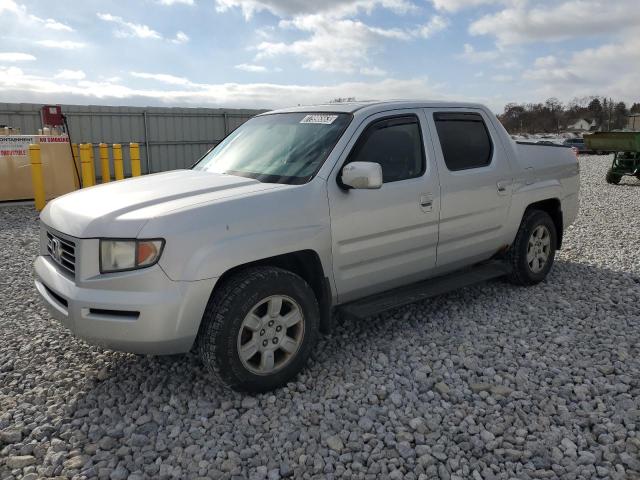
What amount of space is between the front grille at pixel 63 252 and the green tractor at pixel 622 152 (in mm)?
16330

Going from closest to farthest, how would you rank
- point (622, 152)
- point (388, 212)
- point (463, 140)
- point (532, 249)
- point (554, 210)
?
point (388, 212)
point (463, 140)
point (532, 249)
point (554, 210)
point (622, 152)

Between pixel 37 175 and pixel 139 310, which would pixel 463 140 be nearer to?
pixel 139 310

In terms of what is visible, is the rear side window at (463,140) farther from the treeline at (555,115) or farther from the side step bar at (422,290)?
the treeline at (555,115)

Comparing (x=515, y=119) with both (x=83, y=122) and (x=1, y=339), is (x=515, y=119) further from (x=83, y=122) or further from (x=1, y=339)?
(x=1, y=339)

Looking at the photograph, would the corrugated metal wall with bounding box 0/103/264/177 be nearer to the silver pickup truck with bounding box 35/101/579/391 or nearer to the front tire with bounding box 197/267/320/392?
the silver pickup truck with bounding box 35/101/579/391

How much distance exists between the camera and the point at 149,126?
1773 centimetres

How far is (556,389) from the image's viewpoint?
3.37 m

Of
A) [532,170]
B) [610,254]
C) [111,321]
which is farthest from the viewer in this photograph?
[610,254]

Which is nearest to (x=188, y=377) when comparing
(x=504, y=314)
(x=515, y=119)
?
(x=504, y=314)

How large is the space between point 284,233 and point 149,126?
52.4 ft

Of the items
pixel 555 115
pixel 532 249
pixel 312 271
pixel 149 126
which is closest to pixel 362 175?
pixel 312 271

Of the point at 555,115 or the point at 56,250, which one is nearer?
the point at 56,250

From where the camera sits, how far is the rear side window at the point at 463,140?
4363 millimetres

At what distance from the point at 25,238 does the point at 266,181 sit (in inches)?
246
